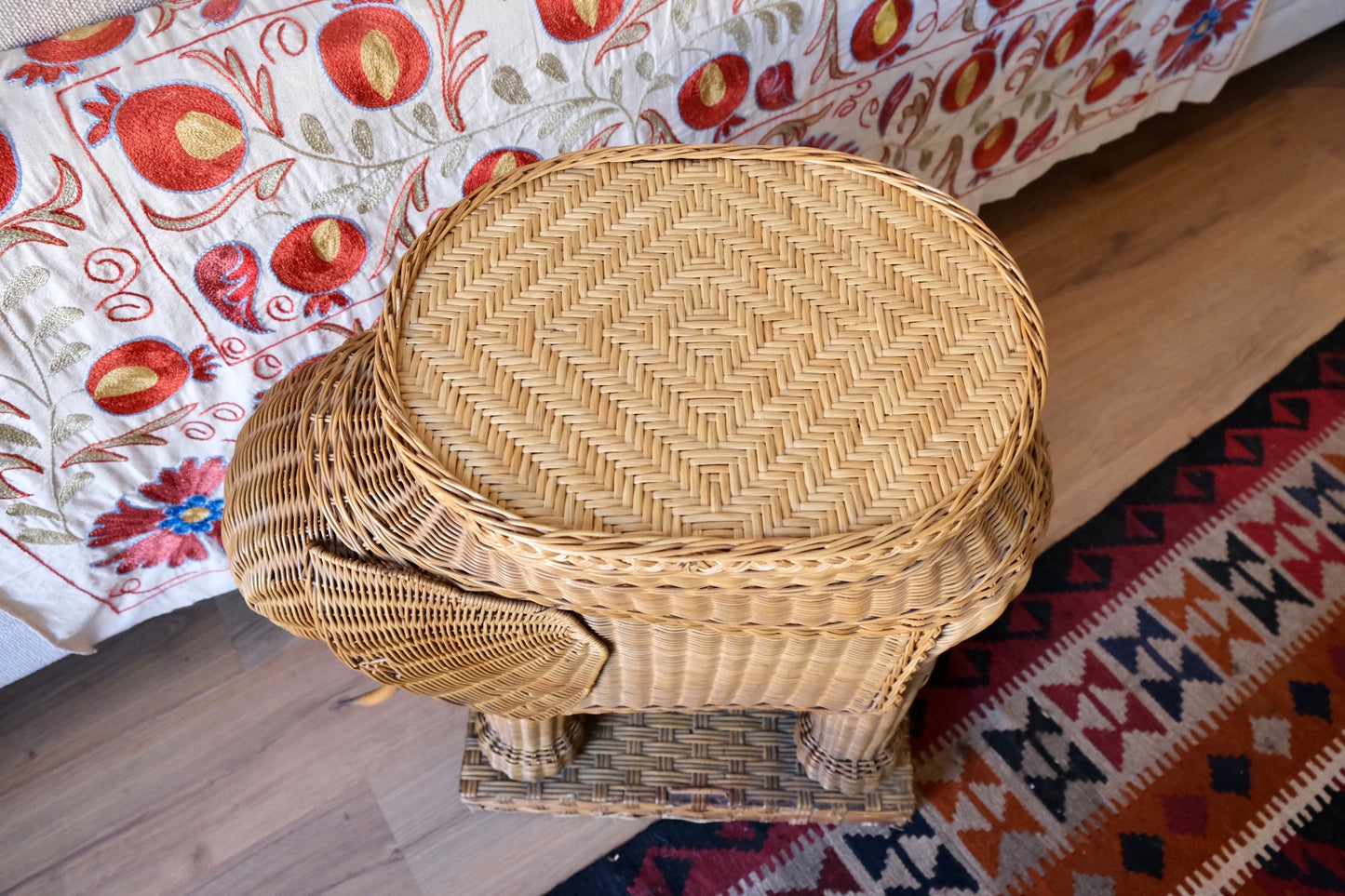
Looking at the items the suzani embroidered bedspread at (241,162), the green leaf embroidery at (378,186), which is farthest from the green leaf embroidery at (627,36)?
the green leaf embroidery at (378,186)

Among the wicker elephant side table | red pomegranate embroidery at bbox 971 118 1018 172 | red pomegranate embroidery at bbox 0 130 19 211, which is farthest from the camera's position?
red pomegranate embroidery at bbox 971 118 1018 172

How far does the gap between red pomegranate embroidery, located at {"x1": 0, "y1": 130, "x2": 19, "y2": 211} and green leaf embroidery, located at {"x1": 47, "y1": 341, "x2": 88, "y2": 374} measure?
0.12 metres

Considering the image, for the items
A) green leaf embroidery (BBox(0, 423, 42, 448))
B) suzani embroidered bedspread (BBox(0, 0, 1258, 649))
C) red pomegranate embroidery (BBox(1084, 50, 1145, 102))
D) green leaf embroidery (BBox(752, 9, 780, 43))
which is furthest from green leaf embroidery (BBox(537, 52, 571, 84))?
red pomegranate embroidery (BBox(1084, 50, 1145, 102))

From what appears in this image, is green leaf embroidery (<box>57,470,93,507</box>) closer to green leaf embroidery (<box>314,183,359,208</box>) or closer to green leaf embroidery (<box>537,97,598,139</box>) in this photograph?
green leaf embroidery (<box>314,183,359,208</box>)

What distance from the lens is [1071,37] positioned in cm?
118

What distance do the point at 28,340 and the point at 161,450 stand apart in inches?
6.4

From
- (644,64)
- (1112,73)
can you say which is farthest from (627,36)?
(1112,73)

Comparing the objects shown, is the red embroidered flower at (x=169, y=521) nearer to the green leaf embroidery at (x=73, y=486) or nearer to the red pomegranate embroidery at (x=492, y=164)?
the green leaf embroidery at (x=73, y=486)

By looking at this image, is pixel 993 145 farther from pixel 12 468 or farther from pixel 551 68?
pixel 12 468

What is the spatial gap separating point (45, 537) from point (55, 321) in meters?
0.24

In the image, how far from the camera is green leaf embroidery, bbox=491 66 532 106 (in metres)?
0.83

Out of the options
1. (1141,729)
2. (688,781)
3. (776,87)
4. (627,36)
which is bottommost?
(1141,729)

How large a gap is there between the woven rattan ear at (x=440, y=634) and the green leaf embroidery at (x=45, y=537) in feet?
1.22

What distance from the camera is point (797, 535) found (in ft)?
1.84
